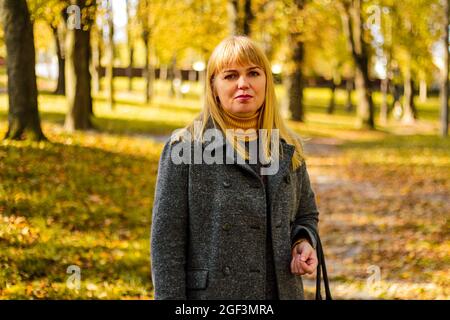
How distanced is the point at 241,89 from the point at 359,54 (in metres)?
29.1

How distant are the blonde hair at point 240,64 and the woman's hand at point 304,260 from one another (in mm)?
394

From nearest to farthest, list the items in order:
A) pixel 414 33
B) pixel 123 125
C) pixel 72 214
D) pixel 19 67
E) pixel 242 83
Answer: pixel 242 83, pixel 72 214, pixel 19 67, pixel 123 125, pixel 414 33

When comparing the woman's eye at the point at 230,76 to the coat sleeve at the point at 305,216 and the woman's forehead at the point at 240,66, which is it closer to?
the woman's forehead at the point at 240,66

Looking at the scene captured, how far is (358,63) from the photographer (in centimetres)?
3070

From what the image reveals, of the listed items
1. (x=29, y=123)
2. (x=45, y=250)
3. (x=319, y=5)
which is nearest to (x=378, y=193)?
(x=29, y=123)

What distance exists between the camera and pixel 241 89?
2.93 meters

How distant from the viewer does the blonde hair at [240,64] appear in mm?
2949

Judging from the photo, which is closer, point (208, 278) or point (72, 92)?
point (208, 278)

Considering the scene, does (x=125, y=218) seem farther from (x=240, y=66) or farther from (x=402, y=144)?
(x=402, y=144)

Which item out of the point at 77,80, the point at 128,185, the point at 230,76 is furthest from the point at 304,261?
the point at 77,80

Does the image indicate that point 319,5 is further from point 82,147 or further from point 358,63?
point 82,147

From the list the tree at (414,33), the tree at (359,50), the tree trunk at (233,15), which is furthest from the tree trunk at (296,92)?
the tree trunk at (233,15)

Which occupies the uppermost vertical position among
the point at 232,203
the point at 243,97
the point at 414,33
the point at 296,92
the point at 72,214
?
the point at 414,33
